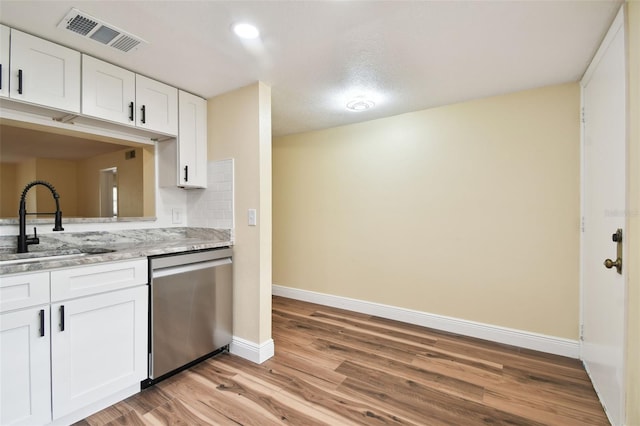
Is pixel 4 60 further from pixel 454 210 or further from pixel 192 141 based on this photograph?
pixel 454 210

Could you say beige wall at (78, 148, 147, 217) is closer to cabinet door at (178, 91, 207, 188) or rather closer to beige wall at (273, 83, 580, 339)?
cabinet door at (178, 91, 207, 188)

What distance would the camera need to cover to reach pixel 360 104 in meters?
2.74

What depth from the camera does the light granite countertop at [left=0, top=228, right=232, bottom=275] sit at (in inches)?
62.0

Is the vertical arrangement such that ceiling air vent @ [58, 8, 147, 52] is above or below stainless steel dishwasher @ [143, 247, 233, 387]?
above

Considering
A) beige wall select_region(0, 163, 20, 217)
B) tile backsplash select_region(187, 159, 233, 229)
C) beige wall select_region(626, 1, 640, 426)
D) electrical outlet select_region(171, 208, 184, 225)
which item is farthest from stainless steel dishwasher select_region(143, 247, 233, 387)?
beige wall select_region(626, 1, 640, 426)

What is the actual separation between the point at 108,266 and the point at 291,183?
101 inches

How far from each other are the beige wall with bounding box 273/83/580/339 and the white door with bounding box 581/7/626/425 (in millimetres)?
198

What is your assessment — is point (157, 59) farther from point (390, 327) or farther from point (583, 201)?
point (583, 201)

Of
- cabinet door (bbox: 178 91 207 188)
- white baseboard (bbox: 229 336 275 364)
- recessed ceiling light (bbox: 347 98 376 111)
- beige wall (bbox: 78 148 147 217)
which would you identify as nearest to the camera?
beige wall (bbox: 78 148 147 217)

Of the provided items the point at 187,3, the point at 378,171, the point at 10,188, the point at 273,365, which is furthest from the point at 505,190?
the point at 10,188

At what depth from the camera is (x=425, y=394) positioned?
1924 mm

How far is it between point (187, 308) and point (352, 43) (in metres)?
2.18

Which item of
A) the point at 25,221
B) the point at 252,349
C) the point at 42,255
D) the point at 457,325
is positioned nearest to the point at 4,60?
the point at 25,221

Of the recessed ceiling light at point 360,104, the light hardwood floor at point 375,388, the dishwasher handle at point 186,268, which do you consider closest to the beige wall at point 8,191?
the dishwasher handle at point 186,268
